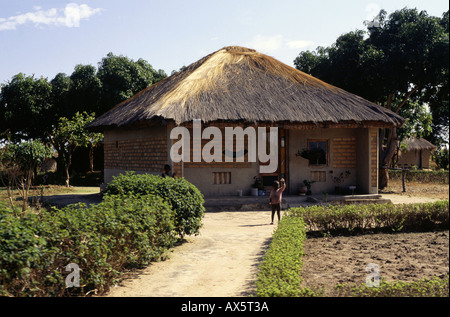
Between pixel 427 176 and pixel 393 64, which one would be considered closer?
pixel 393 64

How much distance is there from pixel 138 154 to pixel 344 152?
7902 mm

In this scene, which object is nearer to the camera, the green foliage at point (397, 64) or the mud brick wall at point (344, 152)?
the mud brick wall at point (344, 152)

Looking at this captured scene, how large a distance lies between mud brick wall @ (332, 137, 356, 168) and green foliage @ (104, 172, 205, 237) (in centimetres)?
883

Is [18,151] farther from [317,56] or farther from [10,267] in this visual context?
[10,267]

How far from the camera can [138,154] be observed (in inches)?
671

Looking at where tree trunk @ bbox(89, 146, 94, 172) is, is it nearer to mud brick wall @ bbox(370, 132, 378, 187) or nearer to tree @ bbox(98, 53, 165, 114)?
tree @ bbox(98, 53, 165, 114)

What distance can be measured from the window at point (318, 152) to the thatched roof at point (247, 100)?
1613 millimetres

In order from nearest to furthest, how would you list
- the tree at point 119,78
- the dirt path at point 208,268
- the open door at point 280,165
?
the dirt path at point 208,268 < the open door at point 280,165 < the tree at point 119,78

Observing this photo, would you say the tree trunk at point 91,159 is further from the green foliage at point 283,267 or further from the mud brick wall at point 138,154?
the green foliage at point 283,267

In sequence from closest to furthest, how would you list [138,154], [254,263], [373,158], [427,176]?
[254,263] < [373,158] < [138,154] < [427,176]

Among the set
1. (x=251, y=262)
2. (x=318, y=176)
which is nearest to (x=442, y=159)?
(x=318, y=176)

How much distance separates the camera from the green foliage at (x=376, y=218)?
31.5 ft

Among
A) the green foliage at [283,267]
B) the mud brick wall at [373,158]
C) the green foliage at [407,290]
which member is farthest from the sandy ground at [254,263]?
the mud brick wall at [373,158]

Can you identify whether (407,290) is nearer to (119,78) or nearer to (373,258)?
(373,258)
